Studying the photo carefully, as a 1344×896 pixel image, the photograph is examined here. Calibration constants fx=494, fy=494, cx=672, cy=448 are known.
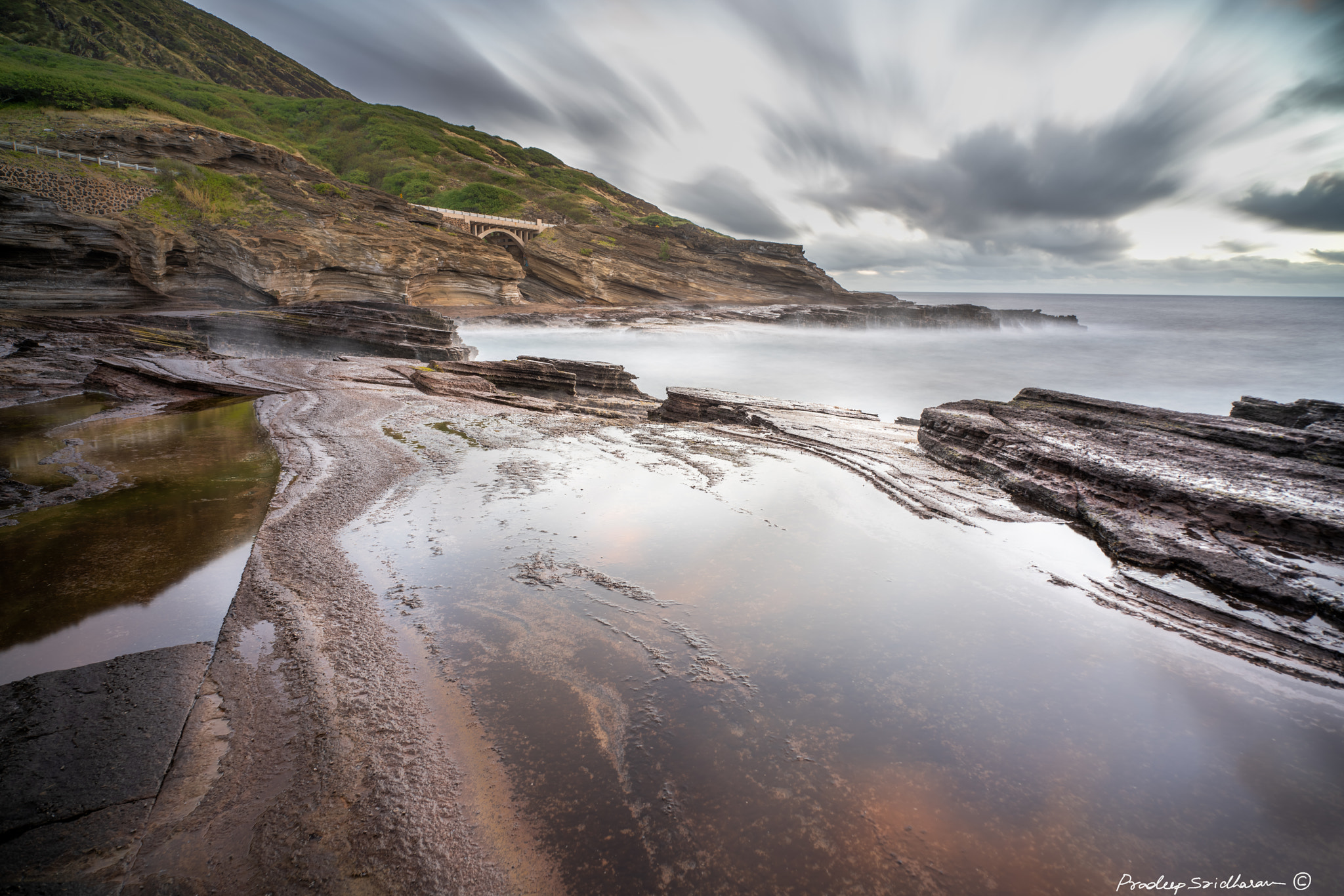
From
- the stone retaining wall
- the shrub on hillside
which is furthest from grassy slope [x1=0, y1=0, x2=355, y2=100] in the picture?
the stone retaining wall

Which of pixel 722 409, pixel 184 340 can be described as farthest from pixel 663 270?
pixel 722 409

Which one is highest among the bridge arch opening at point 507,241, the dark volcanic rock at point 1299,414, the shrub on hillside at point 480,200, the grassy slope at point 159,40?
the grassy slope at point 159,40

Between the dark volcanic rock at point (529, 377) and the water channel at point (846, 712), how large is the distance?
7738mm

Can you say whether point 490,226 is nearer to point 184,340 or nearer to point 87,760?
point 184,340

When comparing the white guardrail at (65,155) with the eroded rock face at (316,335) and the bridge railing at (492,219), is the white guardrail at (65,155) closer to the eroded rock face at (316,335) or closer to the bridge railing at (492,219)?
the eroded rock face at (316,335)

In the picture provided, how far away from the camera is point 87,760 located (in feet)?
6.35

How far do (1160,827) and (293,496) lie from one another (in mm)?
6317

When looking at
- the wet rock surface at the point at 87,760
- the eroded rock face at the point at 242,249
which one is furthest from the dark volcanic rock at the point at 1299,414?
the eroded rock face at the point at 242,249

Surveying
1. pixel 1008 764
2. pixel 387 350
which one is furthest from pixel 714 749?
pixel 387 350

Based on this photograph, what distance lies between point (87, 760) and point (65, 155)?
3154cm

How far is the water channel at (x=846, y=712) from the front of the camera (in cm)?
187

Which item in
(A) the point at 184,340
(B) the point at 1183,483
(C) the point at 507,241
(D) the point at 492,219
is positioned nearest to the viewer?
(B) the point at 1183,483

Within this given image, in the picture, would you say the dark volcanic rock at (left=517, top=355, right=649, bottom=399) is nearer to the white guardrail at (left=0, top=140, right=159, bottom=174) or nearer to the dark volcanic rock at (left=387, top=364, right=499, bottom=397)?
the dark volcanic rock at (left=387, top=364, right=499, bottom=397)

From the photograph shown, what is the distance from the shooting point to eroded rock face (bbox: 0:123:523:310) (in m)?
17.0
